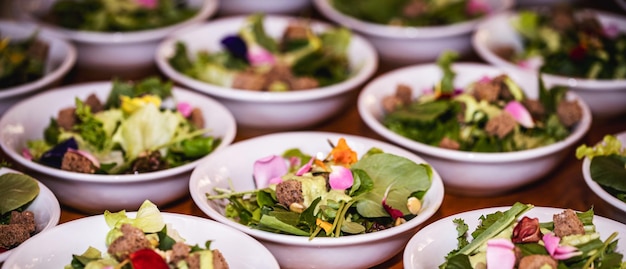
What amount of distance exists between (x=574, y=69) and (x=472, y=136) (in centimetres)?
62

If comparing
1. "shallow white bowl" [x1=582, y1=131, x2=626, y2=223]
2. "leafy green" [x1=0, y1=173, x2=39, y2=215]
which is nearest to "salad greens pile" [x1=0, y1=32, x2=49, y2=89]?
"leafy green" [x1=0, y1=173, x2=39, y2=215]

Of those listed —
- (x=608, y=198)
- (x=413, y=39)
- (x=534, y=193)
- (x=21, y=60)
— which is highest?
(x=21, y=60)

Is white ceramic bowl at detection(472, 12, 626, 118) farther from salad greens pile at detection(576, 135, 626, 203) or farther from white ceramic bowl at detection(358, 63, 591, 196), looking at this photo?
salad greens pile at detection(576, 135, 626, 203)

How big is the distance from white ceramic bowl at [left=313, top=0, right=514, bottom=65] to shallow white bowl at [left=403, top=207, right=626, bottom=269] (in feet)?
3.91

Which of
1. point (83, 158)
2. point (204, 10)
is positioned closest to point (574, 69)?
point (204, 10)

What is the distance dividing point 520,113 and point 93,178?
3.99 feet

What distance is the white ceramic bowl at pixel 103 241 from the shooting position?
5.20 ft

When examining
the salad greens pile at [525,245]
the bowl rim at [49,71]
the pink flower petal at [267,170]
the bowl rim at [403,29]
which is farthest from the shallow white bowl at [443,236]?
the bowl rim at [49,71]

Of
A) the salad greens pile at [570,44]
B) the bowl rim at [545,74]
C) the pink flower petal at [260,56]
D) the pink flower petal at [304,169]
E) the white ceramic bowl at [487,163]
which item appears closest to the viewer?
the pink flower petal at [304,169]

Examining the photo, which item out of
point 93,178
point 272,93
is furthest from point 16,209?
point 272,93

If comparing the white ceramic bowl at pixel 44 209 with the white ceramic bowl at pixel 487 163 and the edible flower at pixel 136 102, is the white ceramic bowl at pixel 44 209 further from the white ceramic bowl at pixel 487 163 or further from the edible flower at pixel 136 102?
the white ceramic bowl at pixel 487 163

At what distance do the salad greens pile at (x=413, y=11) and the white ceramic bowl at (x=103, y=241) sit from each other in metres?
1.56

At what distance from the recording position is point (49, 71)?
264 cm

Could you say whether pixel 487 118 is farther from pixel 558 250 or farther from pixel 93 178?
pixel 93 178
